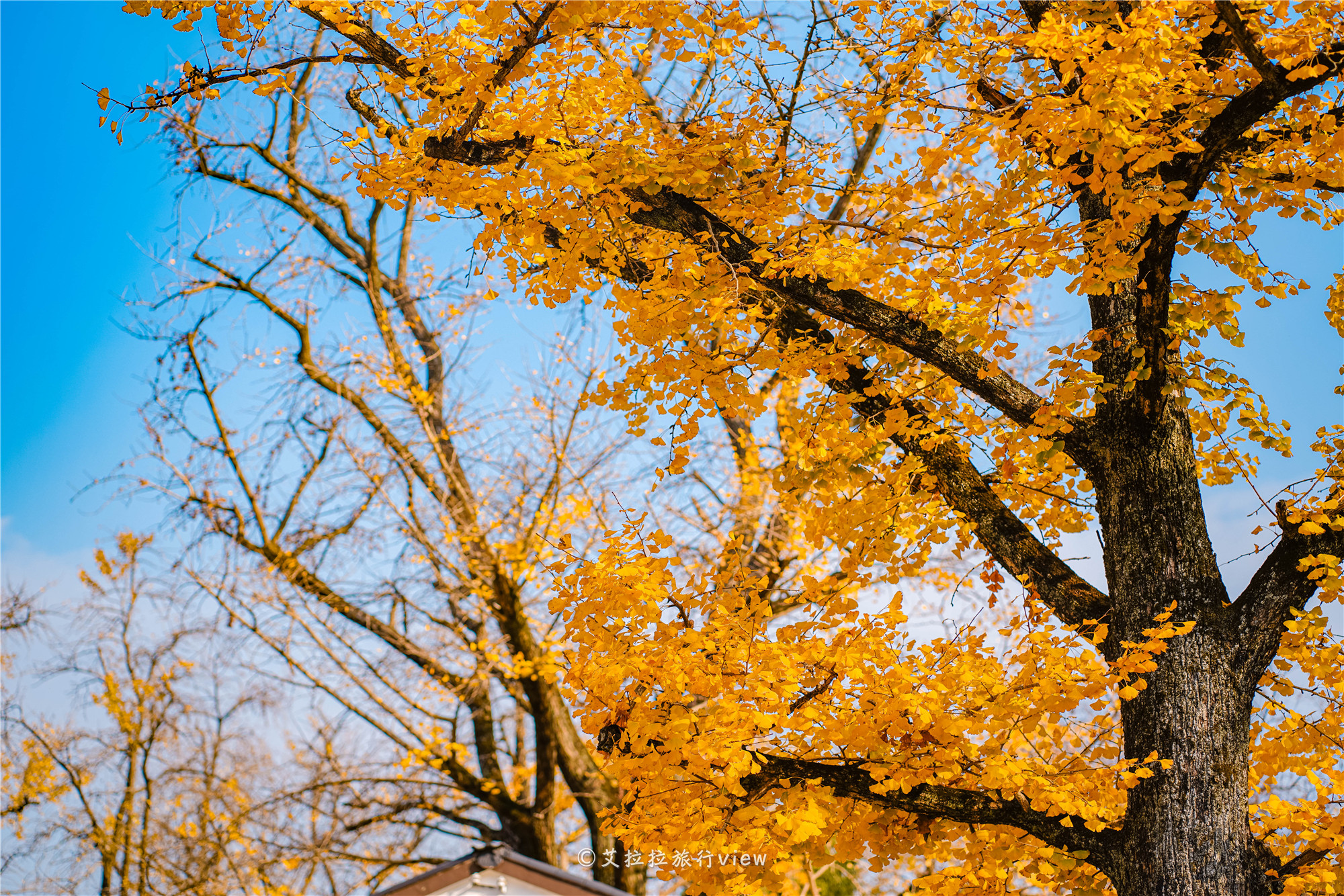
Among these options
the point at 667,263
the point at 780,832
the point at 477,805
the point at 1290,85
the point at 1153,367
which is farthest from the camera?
the point at 477,805

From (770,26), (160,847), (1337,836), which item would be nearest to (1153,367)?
(1337,836)

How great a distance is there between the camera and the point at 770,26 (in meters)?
5.44

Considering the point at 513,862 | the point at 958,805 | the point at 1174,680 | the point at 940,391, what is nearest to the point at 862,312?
the point at 940,391

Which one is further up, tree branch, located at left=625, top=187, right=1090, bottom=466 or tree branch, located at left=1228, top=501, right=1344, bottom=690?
tree branch, located at left=625, top=187, right=1090, bottom=466

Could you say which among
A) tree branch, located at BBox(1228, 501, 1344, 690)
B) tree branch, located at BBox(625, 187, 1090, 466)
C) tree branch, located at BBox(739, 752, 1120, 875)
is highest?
tree branch, located at BBox(625, 187, 1090, 466)

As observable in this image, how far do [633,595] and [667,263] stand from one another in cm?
176

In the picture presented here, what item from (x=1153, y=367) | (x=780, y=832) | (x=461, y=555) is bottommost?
(x=780, y=832)

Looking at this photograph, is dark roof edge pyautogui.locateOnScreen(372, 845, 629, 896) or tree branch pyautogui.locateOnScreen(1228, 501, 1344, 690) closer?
tree branch pyautogui.locateOnScreen(1228, 501, 1344, 690)

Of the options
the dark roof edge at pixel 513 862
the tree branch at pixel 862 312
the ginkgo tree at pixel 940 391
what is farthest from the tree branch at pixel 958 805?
the dark roof edge at pixel 513 862

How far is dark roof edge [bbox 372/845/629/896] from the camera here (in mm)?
6551

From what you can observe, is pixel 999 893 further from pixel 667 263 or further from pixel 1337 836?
pixel 667 263

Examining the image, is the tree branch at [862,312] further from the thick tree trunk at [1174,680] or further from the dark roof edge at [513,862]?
the dark roof edge at [513,862]

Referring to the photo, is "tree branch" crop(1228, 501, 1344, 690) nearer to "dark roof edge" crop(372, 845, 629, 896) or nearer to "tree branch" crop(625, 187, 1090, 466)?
"tree branch" crop(625, 187, 1090, 466)

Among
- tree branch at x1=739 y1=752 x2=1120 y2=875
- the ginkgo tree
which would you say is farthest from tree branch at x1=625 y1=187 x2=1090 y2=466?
tree branch at x1=739 y1=752 x2=1120 y2=875
